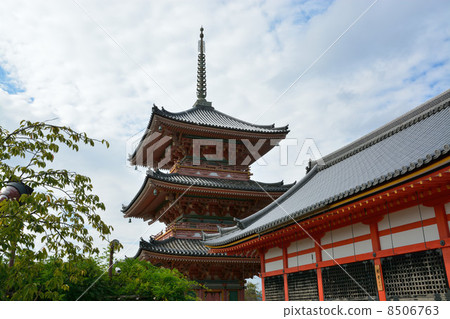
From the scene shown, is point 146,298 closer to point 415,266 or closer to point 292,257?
point 292,257

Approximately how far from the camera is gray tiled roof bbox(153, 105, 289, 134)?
67.7 feet

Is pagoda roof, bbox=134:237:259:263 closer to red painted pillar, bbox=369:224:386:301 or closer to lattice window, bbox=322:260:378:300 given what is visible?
lattice window, bbox=322:260:378:300

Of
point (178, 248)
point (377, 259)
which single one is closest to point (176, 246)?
point (178, 248)

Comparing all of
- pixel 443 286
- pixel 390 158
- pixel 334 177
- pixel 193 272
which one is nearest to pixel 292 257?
pixel 334 177

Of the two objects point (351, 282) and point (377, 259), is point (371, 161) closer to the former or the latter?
point (377, 259)

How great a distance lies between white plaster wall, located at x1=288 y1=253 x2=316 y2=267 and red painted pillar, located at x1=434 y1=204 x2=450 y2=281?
4.13m

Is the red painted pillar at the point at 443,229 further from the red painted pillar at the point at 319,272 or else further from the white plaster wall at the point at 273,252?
the white plaster wall at the point at 273,252

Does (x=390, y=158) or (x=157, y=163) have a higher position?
(x=157, y=163)

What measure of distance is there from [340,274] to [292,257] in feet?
7.23

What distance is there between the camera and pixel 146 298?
9.75 m

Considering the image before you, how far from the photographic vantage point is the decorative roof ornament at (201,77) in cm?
2541

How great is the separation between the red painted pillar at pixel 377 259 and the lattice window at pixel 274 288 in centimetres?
421

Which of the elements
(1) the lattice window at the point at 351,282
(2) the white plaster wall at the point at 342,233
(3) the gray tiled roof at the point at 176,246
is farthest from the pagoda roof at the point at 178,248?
(2) the white plaster wall at the point at 342,233

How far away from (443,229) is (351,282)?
3.02m
